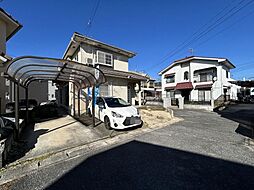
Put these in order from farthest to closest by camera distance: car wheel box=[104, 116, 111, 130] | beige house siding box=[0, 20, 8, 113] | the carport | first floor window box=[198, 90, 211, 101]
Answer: first floor window box=[198, 90, 211, 101]
beige house siding box=[0, 20, 8, 113]
car wheel box=[104, 116, 111, 130]
the carport

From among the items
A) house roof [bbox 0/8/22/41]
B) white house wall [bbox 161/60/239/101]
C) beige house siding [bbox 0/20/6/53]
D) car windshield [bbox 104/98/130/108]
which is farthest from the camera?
white house wall [bbox 161/60/239/101]

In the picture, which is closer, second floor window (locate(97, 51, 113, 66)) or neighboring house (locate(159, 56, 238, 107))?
second floor window (locate(97, 51, 113, 66))

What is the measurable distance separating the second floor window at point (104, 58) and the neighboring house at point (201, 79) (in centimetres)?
1099

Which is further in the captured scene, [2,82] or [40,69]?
[2,82]

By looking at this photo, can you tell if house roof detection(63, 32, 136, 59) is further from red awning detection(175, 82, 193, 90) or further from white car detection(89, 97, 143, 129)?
red awning detection(175, 82, 193, 90)

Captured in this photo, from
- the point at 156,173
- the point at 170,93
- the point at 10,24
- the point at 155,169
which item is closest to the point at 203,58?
the point at 170,93

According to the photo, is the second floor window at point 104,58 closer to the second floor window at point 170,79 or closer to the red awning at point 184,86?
the red awning at point 184,86

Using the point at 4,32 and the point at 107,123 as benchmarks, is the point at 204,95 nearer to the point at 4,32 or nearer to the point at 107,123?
the point at 107,123

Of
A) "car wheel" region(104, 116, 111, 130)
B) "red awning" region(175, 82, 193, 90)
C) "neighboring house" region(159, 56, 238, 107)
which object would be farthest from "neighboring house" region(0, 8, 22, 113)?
"red awning" region(175, 82, 193, 90)

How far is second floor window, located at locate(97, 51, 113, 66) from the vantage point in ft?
39.5

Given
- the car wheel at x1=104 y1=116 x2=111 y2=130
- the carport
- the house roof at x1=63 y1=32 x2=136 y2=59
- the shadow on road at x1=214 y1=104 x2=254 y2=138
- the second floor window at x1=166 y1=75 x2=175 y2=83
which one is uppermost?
the house roof at x1=63 y1=32 x2=136 y2=59

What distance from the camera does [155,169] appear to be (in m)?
3.04

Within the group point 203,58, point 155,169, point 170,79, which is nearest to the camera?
point 155,169

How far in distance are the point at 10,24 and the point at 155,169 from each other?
39.1 feet
